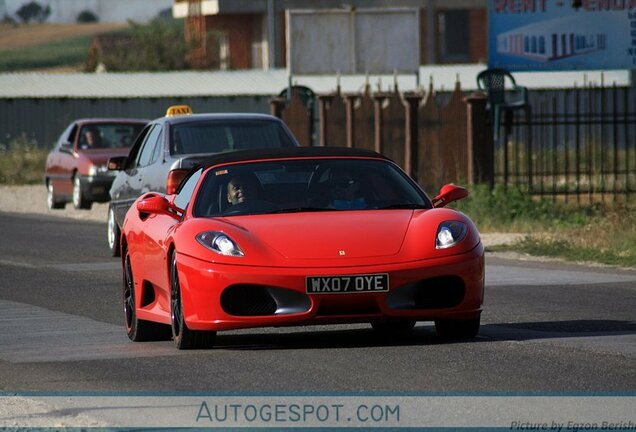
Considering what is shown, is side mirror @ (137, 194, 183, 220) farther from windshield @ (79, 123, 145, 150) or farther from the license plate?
windshield @ (79, 123, 145, 150)

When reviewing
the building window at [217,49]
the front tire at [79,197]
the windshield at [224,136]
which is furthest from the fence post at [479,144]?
the building window at [217,49]

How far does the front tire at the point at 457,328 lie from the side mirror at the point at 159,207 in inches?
74.7

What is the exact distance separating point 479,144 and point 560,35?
561 cm

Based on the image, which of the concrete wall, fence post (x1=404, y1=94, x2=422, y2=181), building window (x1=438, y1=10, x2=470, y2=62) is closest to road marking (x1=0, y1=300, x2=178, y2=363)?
fence post (x1=404, y1=94, x2=422, y2=181)

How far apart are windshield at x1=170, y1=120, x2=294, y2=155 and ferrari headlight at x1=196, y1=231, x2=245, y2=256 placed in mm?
8129

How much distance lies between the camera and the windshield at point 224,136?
19.2m

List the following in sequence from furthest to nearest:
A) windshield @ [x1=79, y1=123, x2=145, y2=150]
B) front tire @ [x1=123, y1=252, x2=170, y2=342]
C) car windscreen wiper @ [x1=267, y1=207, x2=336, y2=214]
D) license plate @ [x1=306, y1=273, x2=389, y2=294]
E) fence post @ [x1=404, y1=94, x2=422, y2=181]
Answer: windshield @ [x1=79, y1=123, x2=145, y2=150] < fence post @ [x1=404, y1=94, x2=422, y2=181] < front tire @ [x1=123, y1=252, x2=170, y2=342] < car windscreen wiper @ [x1=267, y1=207, x2=336, y2=214] < license plate @ [x1=306, y1=273, x2=389, y2=294]

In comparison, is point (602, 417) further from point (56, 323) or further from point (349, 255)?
point (56, 323)

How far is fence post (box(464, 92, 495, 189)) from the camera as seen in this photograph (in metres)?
27.8

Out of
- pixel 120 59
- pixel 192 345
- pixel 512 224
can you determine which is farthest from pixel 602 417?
pixel 120 59

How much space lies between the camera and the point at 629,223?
73.4ft

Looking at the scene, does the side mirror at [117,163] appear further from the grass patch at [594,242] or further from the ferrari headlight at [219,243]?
the ferrari headlight at [219,243]

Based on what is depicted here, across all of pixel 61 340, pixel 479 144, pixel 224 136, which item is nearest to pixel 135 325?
pixel 61 340

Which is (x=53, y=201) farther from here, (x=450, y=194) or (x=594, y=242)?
(x=450, y=194)
